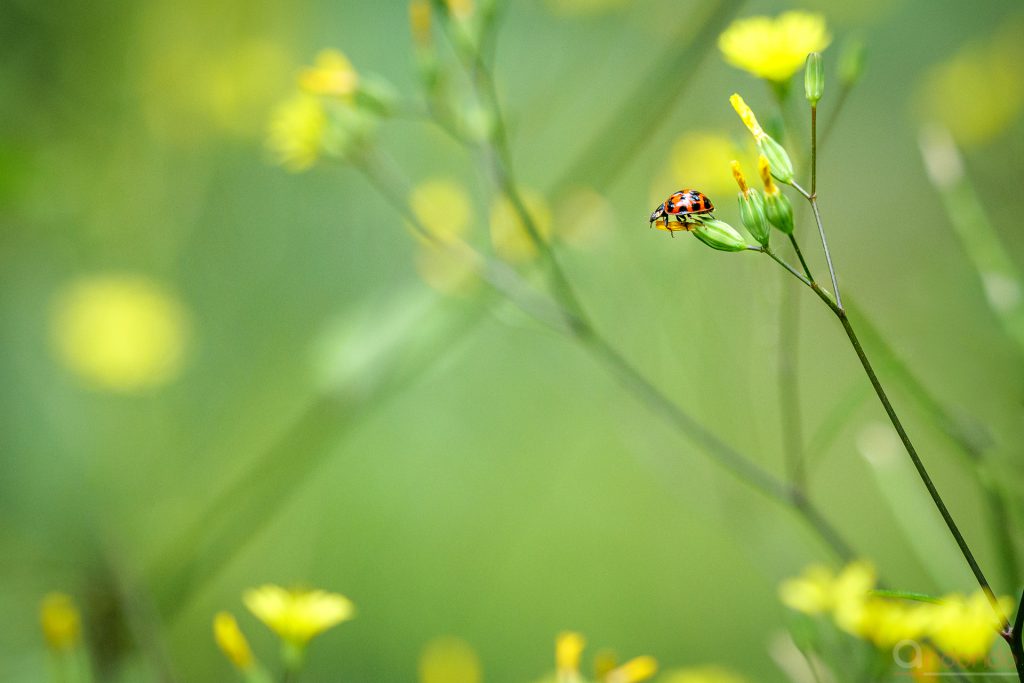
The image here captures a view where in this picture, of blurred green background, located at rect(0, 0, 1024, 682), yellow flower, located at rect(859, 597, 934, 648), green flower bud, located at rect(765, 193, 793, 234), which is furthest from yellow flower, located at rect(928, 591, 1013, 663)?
blurred green background, located at rect(0, 0, 1024, 682)

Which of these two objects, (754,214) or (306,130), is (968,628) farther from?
(306,130)

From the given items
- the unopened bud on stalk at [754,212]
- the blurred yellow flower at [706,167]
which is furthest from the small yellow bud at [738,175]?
the blurred yellow flower at [706,167]

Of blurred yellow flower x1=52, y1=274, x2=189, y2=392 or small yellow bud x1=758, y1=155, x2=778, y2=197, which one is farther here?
blurred yellow flower x1=52, y1=274, x2=189, y2=392

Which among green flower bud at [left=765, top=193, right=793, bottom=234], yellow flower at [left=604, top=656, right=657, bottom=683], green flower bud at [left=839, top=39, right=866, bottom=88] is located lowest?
yellow flower at [left=604, top=656, right=657, bottom=683]

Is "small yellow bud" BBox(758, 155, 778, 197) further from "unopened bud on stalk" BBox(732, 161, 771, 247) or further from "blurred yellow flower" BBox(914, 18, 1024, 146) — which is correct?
"blurred yellow flower" BBox(914, 18, 1024, 146)

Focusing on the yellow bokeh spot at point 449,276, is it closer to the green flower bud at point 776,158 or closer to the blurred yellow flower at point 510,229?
the blurred yellow flower at point 510,229

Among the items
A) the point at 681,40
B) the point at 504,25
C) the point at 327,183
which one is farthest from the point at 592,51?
the point at 681,40

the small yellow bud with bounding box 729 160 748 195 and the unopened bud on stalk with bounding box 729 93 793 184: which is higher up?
the unopened bud on stalk with bounding box 729 93 793 184

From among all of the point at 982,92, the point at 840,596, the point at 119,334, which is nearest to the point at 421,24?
the point at 840,596
